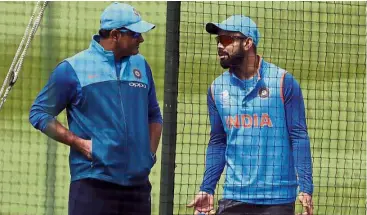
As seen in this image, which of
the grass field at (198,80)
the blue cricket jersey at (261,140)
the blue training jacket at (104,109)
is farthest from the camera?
the grass field at (198,80)

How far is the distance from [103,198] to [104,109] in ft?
1.12

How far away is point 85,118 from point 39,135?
83 centimetres

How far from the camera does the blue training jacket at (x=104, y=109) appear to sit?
386 centimetres

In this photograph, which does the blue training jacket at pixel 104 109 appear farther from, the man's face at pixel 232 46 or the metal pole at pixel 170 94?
the man's face at pixel 232 46

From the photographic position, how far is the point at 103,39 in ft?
13.0

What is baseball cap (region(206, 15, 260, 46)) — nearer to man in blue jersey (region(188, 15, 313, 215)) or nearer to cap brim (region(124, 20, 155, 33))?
man in blue jersey (region(188, 15, 313, 215))

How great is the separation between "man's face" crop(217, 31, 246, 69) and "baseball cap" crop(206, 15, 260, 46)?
2 cm

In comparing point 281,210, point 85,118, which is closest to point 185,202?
point 281,210

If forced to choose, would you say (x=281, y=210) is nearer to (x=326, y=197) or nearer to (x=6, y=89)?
(x=326, y=197)

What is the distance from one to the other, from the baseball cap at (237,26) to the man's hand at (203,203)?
639mm

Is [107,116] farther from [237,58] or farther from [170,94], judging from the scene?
[237,58]

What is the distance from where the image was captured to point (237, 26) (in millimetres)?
4113

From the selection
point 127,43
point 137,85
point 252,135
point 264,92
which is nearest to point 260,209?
point 252,135

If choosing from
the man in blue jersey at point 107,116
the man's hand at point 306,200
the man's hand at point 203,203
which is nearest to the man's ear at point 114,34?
the man in blue jersey at point 107,116
